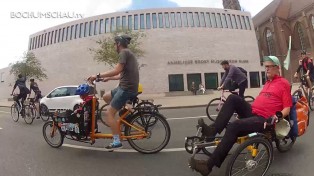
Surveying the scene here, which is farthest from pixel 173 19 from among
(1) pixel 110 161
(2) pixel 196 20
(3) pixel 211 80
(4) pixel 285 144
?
(1) pixel 110 161

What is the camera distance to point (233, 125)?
3.55 meters

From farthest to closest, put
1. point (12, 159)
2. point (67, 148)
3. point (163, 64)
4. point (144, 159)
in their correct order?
point (163, 64), point (67, 148), point (12, 159), point (144, 159)

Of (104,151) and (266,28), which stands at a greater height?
(266,28)

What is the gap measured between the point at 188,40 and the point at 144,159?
4387 centimetres

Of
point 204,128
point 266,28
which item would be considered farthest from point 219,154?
point 266,28

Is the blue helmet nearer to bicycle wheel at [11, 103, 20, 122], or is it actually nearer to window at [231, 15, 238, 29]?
bicycle wheel at [11, 103, 20, 122]

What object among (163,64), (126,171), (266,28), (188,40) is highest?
(266,28)

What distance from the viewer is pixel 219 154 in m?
3.36

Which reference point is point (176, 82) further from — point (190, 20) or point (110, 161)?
point (110, 161)

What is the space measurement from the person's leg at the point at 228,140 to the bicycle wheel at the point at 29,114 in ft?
27.3

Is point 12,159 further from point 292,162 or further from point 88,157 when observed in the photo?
point 292,162

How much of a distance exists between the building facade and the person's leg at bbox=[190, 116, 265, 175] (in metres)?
56.8

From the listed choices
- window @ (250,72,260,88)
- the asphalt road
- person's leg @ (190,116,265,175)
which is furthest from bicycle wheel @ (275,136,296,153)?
window @ (250,72,260,88)

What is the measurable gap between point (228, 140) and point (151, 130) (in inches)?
75.0
